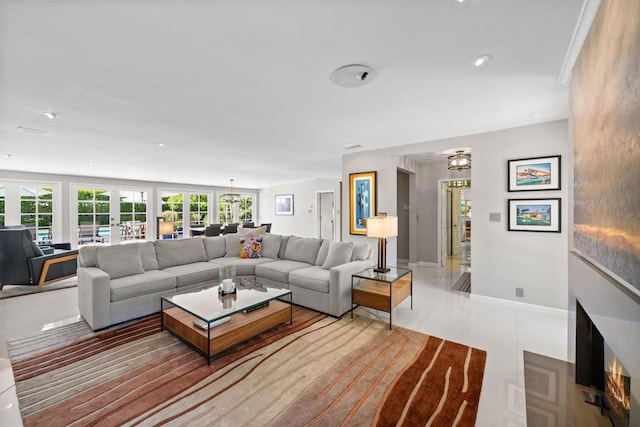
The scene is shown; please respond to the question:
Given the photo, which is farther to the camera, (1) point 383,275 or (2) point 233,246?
(2) point 233,246

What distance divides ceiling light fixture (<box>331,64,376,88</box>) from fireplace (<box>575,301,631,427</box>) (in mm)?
2082

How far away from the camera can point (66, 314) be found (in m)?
3.18

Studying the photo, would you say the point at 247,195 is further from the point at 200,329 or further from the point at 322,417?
the point at 322,417

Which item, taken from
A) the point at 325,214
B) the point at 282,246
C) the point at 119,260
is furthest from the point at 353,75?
the point at 325,214

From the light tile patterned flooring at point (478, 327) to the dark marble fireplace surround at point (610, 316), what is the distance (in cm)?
52

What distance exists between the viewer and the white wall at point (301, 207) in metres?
9.32

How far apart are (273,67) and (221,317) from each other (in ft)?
6.74

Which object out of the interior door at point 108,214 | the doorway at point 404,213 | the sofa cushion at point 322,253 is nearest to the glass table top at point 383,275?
the sofa cushion at point 322,253

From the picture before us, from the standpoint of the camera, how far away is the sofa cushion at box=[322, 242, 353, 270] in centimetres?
356

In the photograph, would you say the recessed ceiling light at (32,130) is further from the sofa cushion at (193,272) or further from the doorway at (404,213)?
the doorway at (404,213)

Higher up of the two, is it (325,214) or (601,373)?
(325,214)

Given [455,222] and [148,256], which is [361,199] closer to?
[148,256]

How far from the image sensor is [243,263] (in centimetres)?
411

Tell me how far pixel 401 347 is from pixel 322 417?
1.11 meters
